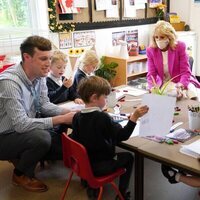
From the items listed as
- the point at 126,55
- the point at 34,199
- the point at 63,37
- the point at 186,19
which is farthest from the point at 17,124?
the point at 186,19

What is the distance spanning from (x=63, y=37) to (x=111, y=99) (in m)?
1.80

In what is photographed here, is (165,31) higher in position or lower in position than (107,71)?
higher

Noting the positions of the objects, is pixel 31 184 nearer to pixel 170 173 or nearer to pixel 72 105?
pixel 72 105

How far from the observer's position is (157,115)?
1.49 meters

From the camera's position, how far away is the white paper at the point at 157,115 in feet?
4.74

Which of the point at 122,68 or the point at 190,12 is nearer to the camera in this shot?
the point at 122,68

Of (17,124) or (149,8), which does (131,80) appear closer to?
(149,8)

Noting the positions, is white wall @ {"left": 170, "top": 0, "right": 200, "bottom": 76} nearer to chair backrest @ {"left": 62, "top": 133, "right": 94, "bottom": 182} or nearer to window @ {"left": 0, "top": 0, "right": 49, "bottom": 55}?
window @ {"left": 0, "top": 0, "right": 49, "bottom": 55}

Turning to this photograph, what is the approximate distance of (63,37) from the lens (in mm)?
3678

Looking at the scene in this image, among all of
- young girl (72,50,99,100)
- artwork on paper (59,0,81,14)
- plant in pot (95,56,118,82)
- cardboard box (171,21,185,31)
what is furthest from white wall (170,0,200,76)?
young girl (72,50,99,100)

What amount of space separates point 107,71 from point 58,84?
1.47m

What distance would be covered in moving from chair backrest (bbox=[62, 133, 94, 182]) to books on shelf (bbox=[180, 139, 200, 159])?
0.49m

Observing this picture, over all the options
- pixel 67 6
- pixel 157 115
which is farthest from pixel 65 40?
pixel 157 115

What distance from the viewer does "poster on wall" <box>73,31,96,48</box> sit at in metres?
3.82
